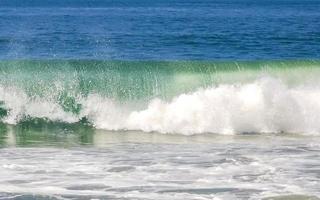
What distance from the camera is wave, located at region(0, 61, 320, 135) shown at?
17344 millimetres

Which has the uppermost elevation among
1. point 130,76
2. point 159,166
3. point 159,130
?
point 130,76

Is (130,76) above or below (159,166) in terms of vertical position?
above

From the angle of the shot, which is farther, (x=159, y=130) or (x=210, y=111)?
(x=210, y=111)

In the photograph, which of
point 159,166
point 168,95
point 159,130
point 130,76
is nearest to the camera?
point 159,166

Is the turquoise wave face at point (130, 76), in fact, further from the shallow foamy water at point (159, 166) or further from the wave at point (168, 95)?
the shallow foamy water at point (159, 166)

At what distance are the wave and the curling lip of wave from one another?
0.02 metres

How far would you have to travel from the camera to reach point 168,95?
61.5ft

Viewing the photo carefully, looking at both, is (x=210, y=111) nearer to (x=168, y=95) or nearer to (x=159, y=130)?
(x=159, y=130)

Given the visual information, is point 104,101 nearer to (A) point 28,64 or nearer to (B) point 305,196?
(A) point 28,64

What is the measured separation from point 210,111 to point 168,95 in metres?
1.54

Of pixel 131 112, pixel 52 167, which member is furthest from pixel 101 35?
pixel 52 167

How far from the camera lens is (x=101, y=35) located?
39.0 metres

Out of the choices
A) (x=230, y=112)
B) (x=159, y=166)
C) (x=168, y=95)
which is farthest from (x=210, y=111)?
(x=159, y=166)

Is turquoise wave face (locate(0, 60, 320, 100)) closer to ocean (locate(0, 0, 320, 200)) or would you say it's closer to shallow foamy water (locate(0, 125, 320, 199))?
ocean (locate(0, 0, 320, 200))
